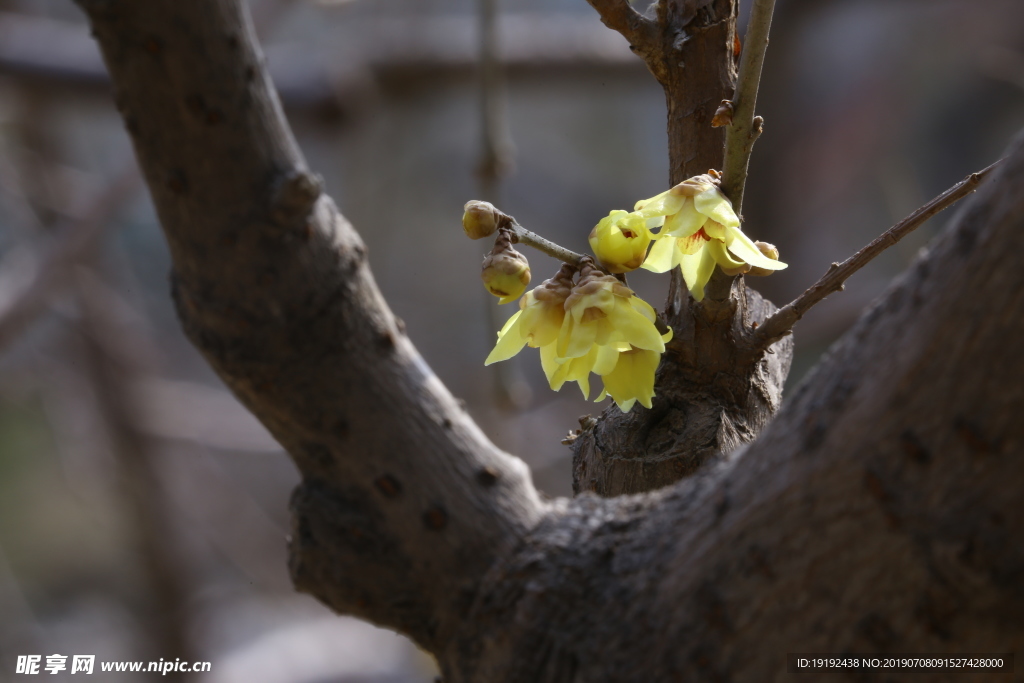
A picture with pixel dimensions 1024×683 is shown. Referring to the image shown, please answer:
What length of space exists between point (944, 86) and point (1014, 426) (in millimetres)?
4584

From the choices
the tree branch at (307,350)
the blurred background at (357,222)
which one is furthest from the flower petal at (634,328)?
the blurred background at (357,222)

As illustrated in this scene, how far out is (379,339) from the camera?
434 millimetres

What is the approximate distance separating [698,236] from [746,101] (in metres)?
0.08

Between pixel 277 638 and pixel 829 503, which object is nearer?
pixel 829 503

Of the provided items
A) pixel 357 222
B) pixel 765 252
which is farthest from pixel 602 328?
pixel 357 222

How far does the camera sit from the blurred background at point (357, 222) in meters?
2.10

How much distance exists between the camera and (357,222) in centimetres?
228

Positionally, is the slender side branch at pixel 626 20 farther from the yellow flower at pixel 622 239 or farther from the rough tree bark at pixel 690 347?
the yellow flower at pixel 622 239

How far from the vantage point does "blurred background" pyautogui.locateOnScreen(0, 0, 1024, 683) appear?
6.90 feet

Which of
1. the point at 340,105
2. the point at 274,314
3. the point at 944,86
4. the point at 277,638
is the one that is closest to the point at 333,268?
the point at 274,314

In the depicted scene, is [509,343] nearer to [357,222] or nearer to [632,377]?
[632,377]

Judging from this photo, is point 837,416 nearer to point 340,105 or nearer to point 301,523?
point 301,523

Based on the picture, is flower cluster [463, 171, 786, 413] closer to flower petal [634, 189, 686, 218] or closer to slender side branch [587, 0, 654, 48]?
flower petal [634, 189, 686, 218]

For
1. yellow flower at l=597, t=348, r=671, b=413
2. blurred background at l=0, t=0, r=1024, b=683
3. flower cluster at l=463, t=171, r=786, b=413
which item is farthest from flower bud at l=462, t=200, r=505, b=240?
blurred background at l=0, t=0, r=1024, b=683
